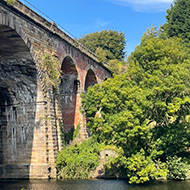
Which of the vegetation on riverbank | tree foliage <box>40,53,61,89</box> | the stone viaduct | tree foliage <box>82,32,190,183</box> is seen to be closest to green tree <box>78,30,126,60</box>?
the stone viaduct

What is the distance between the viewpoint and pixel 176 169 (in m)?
18.8

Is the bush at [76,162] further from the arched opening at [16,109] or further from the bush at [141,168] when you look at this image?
the bush at [141,168]

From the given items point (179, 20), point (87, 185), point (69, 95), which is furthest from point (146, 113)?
point (179, 20)

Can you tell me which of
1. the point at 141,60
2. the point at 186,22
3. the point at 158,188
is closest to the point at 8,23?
the point at 141,60

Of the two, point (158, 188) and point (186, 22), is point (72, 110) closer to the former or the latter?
point (158, 188)

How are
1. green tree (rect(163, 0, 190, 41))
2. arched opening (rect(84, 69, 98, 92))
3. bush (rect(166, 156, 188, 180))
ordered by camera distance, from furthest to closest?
green tree (rect(163, 0, 190, 41))
arched opening (rect(84, 69, 98, 92))
bush (rect(166, 156, 188, 180))

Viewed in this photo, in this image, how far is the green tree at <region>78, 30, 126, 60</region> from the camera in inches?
2296

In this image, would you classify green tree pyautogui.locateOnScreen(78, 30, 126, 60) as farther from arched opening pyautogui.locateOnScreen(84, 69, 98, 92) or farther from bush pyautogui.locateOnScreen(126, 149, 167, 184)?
bush pyautogui.locateOnScreen(126, 149, 167, 184)

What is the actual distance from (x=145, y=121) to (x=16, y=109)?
9520mm

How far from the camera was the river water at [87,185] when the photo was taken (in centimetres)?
1655

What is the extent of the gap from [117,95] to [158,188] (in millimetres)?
6001

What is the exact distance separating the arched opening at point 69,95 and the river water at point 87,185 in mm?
9629

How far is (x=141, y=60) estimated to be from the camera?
895 inches

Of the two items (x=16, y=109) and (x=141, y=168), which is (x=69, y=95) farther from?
(x=141, y=168)
